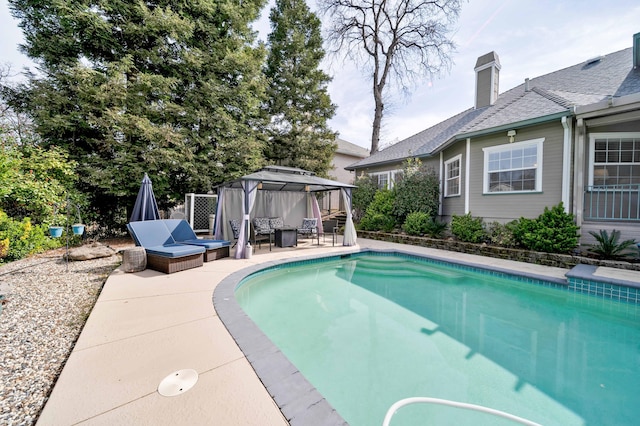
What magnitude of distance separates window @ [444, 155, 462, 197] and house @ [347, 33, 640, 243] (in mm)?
71

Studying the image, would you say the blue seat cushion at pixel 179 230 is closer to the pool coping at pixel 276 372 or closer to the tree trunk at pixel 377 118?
the pool coping at pixel 276 372

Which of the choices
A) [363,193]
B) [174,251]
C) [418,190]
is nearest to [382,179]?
[363,193]

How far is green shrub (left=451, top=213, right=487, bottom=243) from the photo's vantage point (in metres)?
7.98

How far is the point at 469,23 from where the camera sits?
473 inches

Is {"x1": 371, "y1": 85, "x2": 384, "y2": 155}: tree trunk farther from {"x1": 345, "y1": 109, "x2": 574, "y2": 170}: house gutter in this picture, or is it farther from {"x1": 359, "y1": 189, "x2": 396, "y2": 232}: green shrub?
{"x1": 345, "y1": 109, "x2": 574, "y2": 170}: house gutter

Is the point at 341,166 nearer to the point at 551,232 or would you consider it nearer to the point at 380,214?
the point at 380,214

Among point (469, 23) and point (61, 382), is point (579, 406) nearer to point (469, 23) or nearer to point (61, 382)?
point (61, 382)

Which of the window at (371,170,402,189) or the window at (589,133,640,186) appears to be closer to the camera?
the window at (589,133,640,186)

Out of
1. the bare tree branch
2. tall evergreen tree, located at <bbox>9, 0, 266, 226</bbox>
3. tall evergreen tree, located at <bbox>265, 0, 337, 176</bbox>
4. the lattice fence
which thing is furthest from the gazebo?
the bare tree branch

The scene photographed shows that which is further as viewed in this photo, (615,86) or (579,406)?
(615,86)

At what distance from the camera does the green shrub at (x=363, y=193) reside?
12.5 meters

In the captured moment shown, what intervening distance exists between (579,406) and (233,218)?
905 centimetres

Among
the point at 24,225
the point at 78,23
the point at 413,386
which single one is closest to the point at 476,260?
the point at 413,386

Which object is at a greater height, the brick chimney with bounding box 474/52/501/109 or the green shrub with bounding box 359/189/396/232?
the brick chimney with bounding box 474/52/501/109
